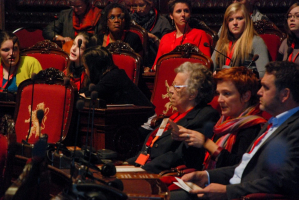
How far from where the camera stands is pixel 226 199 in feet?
6.70

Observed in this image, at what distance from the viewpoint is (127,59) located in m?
4.07

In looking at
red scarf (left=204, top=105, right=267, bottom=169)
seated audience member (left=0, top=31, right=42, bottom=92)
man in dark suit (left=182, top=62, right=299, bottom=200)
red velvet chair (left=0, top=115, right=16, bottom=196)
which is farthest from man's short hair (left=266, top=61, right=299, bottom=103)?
seated audience member (left=0, top=31, right=42, bottom=92)

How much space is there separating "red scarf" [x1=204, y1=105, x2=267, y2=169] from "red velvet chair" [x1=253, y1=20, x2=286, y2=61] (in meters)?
1.78

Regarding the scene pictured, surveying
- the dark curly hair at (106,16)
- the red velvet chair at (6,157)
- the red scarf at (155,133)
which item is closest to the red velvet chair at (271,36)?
the dark curly hair at (106,16)

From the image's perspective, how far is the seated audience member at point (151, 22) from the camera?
4883 millimetres

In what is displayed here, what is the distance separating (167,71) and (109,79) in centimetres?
53

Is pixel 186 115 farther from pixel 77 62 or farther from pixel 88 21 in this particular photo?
pixel 88 21

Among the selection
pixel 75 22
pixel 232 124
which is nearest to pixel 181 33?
pixel 75 22

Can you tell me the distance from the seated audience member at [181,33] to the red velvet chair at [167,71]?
499 mm

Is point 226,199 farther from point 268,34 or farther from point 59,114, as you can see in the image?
point 268,34

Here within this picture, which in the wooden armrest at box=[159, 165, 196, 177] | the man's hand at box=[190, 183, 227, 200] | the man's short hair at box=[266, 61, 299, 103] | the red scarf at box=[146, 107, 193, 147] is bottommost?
the man's hand at box=[190, 183, 227, 200]

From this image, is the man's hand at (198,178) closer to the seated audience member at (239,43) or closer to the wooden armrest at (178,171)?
the wooden armrest at (178,171)

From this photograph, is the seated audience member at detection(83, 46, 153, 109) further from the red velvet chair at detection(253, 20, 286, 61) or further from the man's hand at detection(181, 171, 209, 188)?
the man's hand at detection(181, 171, 209, 188)

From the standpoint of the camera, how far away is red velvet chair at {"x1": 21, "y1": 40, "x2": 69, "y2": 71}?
14.3ft
